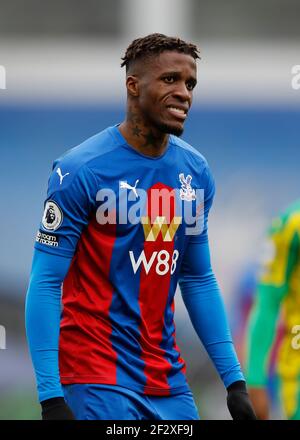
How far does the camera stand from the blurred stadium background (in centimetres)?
999

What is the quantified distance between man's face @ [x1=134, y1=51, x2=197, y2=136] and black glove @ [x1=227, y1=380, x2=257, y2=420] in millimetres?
1054

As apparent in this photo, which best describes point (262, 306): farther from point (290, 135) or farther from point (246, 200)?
point (290, 135)

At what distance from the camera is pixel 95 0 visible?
491 inches

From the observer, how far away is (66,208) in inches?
185

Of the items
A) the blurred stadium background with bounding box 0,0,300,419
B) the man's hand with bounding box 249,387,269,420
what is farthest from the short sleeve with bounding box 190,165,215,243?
the blurred stadium background with bounding box 0,0,300,419

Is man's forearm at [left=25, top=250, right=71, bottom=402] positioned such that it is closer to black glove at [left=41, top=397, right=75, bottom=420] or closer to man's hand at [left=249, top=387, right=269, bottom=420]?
black glove at [left=41, top=397, right=75, bottom=420]

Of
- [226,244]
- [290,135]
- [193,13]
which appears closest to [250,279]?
[226,244]

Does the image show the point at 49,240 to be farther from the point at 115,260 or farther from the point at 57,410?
the point at 57,410

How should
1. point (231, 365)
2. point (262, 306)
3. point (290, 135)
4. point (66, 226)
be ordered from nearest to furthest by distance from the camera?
point (66, 226) < point (231, 365) < point (262, 306) < point (290, 135)

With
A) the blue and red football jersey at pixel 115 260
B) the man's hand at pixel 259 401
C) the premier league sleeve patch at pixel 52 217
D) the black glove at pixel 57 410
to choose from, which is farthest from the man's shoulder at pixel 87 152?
the man's hand at pixel 259 401

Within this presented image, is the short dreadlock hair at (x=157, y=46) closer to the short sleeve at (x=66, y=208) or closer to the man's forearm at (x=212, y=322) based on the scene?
the short sleeve at (x=66, y=208)

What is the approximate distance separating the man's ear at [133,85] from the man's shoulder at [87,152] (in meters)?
0.18
